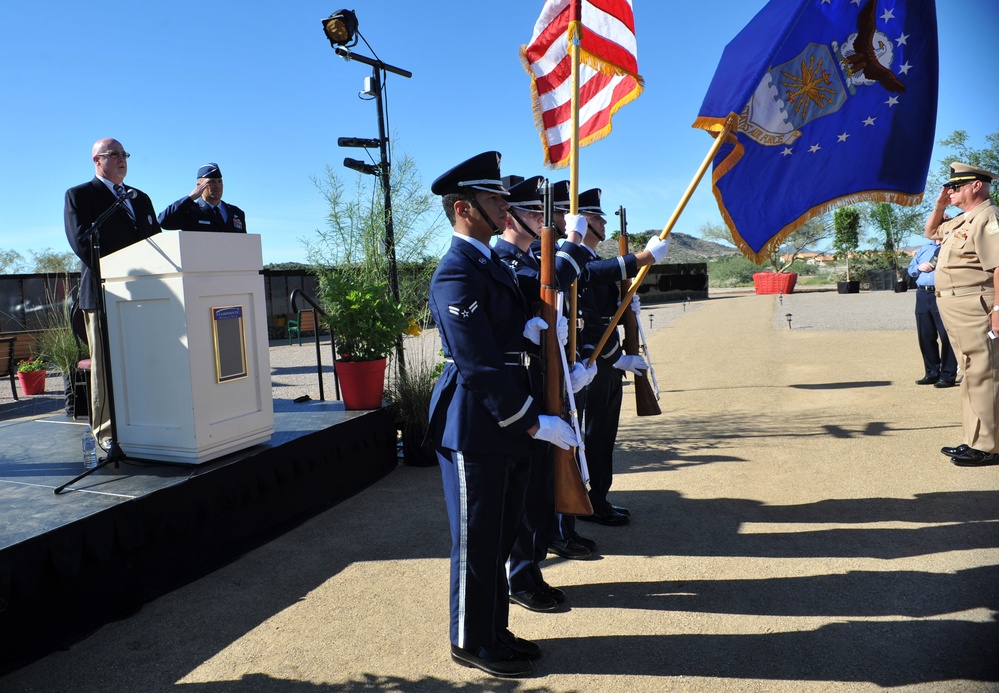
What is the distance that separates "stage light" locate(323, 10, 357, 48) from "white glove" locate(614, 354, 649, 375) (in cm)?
443

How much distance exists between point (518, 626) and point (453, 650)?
0.47 meters

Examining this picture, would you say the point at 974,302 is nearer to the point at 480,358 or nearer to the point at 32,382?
the point at 480,358

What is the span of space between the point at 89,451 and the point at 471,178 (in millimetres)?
3352

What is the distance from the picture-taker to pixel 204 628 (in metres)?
3.41

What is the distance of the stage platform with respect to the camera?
314 centimetres

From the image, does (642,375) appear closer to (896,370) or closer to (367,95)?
(367,95)

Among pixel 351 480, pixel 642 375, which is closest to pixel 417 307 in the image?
pixel 351 480

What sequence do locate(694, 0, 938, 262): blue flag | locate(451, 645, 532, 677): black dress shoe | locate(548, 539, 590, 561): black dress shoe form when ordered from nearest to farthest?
locate(451, 645, 532, 677): black dress shoe, locate(548, 539, 590, 561): black dress shoe, locate(694, 0, 938, 262): blue flag

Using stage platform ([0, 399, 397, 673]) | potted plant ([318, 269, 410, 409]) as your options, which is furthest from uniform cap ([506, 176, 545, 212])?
potted plant ([318, 269, 410, 409])

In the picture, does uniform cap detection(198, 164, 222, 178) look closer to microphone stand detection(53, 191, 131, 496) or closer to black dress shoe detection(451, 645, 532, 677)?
microphone stand detection(53, 191, 131, 496)

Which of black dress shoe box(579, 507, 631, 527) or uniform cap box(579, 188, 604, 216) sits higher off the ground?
uniform cap box(579, 188, 604, 216)

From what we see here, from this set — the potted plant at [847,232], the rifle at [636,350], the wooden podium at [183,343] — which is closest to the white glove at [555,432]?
the rifle at [636,350]

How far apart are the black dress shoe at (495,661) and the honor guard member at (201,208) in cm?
416

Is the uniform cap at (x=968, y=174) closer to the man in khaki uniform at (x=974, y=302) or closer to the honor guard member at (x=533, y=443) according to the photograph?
the man in khaki uniform at (x=974, y=302)
